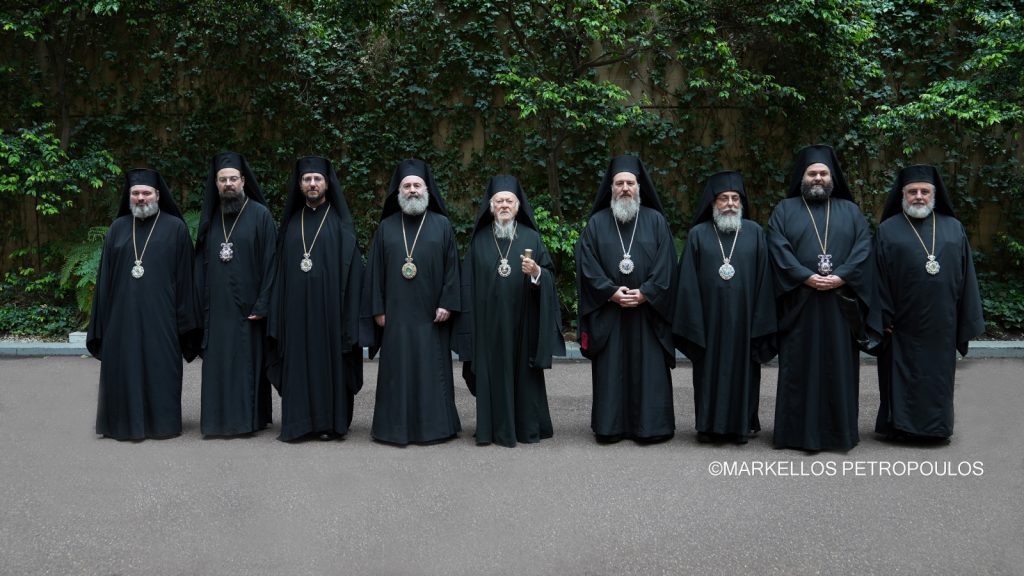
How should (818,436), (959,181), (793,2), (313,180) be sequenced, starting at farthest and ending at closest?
1. (959,181)
2. (793,2)
3. (313,180)
4. (818,436)

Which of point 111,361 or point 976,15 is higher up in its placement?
point 976,15

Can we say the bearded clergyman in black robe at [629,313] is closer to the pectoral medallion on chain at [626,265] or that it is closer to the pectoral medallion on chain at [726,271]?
the pectoral medallion on chain at [626,265]

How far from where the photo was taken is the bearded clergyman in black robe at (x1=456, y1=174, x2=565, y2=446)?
6.29 metres

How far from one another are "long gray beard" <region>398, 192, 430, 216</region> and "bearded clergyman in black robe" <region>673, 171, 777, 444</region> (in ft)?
6.83

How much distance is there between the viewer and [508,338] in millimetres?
6344

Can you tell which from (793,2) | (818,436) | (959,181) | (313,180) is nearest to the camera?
(818,436)

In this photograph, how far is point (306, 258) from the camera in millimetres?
6582

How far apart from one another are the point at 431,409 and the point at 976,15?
933cm

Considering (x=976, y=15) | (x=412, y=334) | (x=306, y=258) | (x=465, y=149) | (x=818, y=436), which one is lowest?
(x=818, y=436)

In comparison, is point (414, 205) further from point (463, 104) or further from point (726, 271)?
point (463, 104)

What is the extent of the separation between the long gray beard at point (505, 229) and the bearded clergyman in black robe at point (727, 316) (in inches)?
53.3

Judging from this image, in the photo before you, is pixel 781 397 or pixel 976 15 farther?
pixel 976 15

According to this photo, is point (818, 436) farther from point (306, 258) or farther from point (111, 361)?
point (111, 361)

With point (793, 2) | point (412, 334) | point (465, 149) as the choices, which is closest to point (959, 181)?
point (793, 2)
